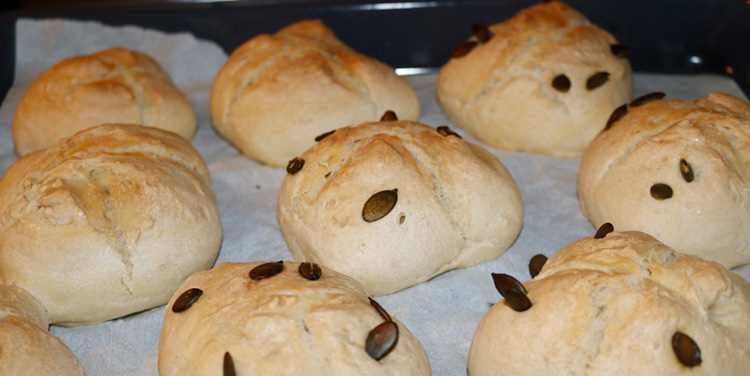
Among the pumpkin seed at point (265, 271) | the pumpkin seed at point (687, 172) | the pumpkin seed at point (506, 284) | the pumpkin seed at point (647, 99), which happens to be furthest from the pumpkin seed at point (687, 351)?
the pumpkin seed at point (647, 99)

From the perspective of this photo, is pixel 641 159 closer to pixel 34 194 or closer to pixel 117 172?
pixel 117 172

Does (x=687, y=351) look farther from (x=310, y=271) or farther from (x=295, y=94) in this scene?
(x=295, y=94)

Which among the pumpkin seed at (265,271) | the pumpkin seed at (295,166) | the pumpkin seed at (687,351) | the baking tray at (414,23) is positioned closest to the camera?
the pumpkin seed at (687,351)

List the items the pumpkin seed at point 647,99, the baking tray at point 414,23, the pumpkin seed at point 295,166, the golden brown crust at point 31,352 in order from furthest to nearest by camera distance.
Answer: the baking tray at point 414,23, the pumpkin seed at point 647,99, the pumpkin seed at point 295,166, the golden brown crust at point 31,352

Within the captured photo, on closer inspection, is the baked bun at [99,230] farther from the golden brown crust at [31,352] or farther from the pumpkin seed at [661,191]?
the pumpkin seed at [661,191]

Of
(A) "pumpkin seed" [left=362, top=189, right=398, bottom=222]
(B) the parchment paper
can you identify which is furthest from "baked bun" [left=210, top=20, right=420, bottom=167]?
(A) "pumpkin seed" [left=362, top=189, right=398, bottom=222]

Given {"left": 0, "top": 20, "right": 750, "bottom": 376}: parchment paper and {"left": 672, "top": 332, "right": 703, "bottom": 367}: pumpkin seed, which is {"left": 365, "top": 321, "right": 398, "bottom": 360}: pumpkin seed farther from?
{"left": 672, "top": 332, "right": 703, "bottom": 367}: pumpkin seed

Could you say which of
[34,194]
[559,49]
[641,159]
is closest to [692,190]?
[641,159]

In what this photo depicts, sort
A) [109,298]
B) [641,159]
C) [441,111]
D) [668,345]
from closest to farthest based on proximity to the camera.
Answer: [668,345] < [109,298] < [641,159] < [441,111]
